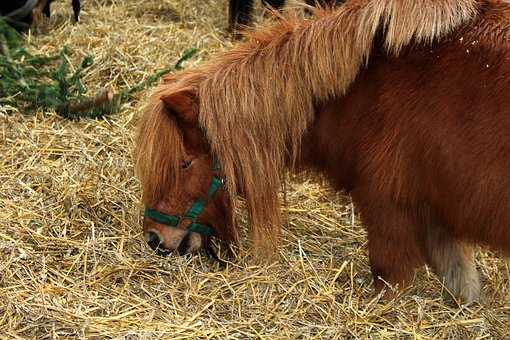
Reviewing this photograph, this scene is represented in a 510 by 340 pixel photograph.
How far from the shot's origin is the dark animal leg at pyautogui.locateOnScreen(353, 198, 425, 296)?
9.92 feet

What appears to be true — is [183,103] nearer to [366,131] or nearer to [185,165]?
[185,165]

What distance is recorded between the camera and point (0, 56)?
4781 millimetres

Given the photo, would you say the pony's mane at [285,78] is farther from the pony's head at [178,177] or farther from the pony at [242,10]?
the pony at [242,10]

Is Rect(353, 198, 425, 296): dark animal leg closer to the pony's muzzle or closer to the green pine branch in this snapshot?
the pony's muzzle

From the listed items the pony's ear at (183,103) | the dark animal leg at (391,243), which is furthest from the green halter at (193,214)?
the dark animal leg at (391,243)

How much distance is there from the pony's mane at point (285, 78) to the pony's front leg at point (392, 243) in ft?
1.32

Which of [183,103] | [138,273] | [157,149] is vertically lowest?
[138,273]

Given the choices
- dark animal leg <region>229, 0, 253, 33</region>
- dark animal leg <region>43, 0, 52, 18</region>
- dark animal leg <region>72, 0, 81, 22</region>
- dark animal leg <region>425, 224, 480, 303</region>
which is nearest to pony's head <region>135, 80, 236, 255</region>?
dark animal leg <region>425, 224, 480, 303</region>

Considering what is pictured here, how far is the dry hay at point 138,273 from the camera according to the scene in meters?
2.96

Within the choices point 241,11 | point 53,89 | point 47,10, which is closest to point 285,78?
point 53,89

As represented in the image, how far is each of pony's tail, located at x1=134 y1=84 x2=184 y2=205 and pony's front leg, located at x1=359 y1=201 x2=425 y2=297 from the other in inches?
29.7

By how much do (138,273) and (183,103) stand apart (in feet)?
2.50

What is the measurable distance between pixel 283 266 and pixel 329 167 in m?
0.50

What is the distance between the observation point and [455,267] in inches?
130
